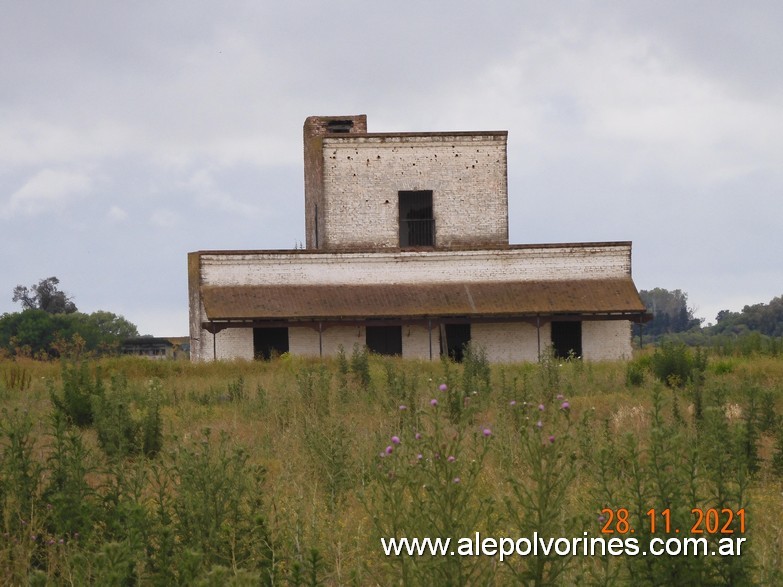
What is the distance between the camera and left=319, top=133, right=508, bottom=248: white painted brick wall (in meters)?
36.3

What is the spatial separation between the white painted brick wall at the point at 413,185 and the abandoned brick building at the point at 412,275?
45 mm

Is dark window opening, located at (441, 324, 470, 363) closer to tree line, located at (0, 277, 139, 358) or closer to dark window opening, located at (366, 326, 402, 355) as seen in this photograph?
dark window opening, located at (366, 326, 402, 355)

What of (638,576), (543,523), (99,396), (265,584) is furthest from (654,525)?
(99,396)

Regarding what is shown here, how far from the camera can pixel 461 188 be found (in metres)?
37.0

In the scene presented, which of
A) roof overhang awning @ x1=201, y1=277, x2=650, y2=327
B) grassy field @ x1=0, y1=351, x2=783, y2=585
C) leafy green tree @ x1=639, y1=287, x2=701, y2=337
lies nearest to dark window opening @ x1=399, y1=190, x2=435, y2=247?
roof overhang awning @ x1=201, y1=277, x2=650, y2=327

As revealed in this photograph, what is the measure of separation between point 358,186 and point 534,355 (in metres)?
8.30

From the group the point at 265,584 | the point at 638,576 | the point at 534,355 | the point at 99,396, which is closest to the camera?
the point at 638,576

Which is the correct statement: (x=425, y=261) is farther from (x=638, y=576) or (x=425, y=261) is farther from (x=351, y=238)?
(x=638, y=576)

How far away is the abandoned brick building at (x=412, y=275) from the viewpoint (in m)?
32.9

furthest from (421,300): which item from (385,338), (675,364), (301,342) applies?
(675,364)

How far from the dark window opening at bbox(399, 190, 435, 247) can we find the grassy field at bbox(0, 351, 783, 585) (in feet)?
71.7

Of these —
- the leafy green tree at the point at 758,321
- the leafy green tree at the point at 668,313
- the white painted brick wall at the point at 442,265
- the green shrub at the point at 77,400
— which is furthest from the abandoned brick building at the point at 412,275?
the leafy green tree at the point at 668,313

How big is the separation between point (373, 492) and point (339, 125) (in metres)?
31.9

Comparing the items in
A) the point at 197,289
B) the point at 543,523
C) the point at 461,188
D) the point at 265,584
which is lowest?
the point at 265,584
